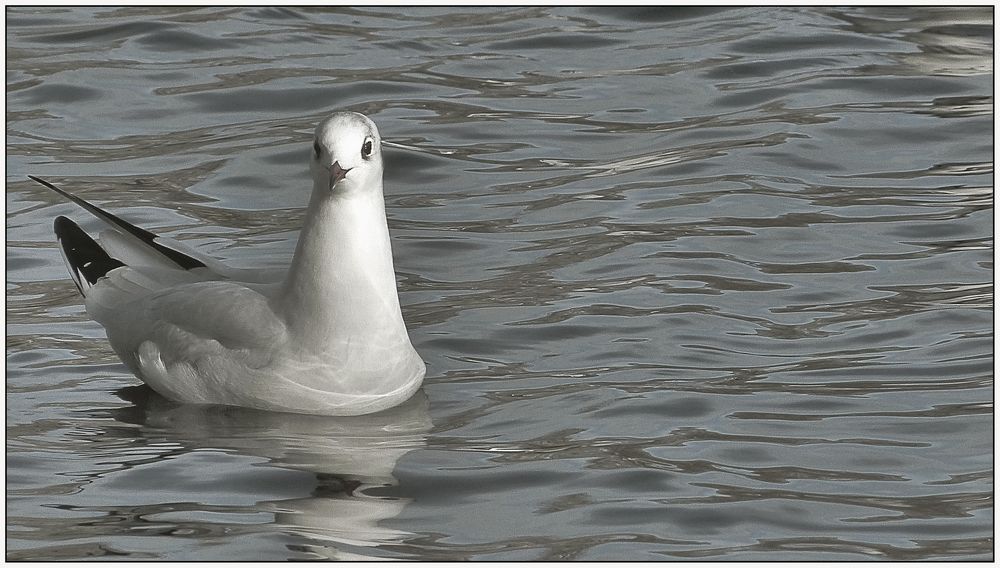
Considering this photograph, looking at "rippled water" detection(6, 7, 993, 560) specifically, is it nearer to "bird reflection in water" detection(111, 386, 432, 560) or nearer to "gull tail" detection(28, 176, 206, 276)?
"bird reflection in water" detection(111, 386, 432, 560)

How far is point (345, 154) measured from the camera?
7617 mm

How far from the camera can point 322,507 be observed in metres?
6.97

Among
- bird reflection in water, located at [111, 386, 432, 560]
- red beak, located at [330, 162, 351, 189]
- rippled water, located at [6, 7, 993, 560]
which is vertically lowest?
bird reflection in water, located at [111, 386, 432, 560]

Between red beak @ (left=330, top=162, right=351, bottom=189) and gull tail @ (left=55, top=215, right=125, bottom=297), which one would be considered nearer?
red beak @ (left=330, top=162, right=351, bottom=189)

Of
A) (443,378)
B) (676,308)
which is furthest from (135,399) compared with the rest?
(676,308)

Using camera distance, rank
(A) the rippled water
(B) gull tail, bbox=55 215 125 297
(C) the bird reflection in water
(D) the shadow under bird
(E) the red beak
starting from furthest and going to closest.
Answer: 1. (B) gull tail, bbox=55 215 125 297
2. (D) the shadow under bird
3. (E) the red beak
4. (A) the rippled water
5. (C) the bird reflection in water

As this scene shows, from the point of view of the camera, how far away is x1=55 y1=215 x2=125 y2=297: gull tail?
9.12 metres

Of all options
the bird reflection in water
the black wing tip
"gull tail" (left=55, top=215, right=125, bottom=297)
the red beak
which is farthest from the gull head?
"gull tail" (left=55, top=215, right=125, bottom=297)

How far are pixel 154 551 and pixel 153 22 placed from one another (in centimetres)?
970

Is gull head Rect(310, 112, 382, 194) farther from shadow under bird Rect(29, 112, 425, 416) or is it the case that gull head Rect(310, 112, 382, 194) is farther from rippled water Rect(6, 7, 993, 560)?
rippled water Rect(6, 7, 993, 560)

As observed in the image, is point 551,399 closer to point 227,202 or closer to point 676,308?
point 676,308

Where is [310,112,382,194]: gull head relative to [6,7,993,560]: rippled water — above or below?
above

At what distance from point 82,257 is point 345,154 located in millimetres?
2236

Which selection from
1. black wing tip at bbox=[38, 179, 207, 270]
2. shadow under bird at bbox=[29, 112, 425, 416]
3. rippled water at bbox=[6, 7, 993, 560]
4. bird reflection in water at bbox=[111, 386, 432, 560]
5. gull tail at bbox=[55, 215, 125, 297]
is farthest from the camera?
gull tail at bbox=[55, 215, 125, 297]
